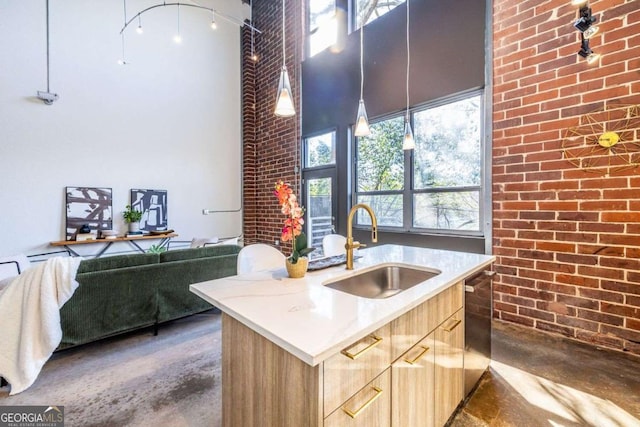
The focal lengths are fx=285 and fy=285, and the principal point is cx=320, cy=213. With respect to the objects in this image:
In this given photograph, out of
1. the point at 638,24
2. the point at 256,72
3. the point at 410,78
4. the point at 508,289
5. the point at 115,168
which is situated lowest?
the point at 508,289

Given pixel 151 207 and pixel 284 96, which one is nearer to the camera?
pixel 284 96

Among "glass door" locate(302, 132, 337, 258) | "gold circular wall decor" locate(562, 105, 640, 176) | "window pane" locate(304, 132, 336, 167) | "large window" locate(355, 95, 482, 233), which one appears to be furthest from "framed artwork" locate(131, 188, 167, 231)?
"gold circular wall decor" locate(562, 105, 640, 176)

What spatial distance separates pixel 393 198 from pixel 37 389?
3543 mm

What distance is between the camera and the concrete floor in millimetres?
1547

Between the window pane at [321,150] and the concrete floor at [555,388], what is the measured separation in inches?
124

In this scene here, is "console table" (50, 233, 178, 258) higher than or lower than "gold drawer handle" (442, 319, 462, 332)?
higher

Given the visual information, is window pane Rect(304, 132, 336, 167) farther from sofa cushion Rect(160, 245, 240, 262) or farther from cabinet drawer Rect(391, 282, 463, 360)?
cabinet drawer Rect(391, 282, 463, 360)

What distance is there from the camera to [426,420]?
128cm

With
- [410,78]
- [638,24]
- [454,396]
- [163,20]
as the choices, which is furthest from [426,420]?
[163,20]

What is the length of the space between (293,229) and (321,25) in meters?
4.43

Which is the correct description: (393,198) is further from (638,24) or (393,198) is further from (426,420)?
(426,420)

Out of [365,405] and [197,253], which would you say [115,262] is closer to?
[197,253]

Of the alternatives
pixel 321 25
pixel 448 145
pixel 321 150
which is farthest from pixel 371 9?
A: pixel 448 145

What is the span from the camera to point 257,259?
204 cm
